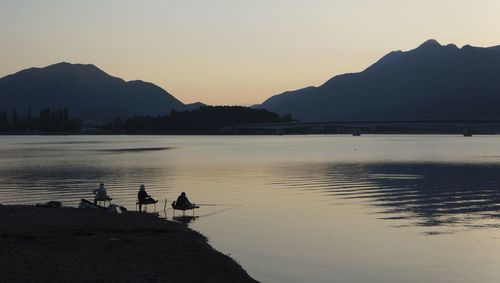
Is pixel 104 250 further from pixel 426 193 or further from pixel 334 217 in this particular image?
pixel 426 193

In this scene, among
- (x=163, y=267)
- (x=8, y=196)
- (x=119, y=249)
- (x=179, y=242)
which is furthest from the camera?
(x=8, y=196)

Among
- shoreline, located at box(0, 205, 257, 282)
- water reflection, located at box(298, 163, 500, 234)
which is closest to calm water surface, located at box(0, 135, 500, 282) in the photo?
water reflection, located at box(298, 163, 500, 234)

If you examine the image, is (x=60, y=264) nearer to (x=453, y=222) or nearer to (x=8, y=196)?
(x=453, y=222)

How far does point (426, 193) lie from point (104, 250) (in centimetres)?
3202

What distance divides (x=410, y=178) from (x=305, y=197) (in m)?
21.3

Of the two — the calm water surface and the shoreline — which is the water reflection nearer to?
the calm water surface

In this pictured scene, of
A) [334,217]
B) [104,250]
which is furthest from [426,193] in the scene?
[104,250]

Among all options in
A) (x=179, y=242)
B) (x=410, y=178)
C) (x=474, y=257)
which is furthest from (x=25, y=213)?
(x=410, y=178)

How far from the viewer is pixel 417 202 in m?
41.4

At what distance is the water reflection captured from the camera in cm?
3431

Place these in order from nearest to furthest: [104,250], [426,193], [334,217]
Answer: [104,250]
[334,217]
[426,193]

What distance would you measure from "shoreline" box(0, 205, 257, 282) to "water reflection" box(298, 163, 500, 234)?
13.5 meters

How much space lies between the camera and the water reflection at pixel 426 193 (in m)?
34.3

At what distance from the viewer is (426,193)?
156 ft
